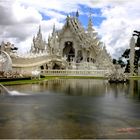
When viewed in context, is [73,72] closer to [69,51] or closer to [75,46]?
[75,46]

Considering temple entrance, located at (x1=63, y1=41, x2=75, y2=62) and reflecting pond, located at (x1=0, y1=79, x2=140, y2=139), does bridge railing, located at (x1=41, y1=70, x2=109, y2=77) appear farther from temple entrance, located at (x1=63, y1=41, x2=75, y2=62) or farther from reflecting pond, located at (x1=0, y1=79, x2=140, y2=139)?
reflecting pond, located at (x1=0, y1=79, x2=140, y2=139)

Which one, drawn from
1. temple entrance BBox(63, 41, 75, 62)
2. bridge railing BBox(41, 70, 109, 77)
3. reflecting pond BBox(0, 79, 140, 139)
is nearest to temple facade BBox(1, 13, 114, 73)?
temple entrance BBox(63, 41, 75, 62)

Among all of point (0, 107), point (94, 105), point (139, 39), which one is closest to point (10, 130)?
point (0, 107)

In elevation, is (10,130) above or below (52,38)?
below

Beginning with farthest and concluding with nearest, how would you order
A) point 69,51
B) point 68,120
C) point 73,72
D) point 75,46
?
point 69,51 → point 75,46 → point 73,72 → point 68,120

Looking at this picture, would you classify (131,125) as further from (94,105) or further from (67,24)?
(67,24)

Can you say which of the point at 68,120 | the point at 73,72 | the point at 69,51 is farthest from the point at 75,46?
the point at 68,120

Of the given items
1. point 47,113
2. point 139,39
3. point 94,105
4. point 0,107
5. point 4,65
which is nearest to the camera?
point 47,113

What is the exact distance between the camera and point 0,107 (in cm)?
1462

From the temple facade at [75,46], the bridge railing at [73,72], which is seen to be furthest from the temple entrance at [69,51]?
the bridge railing at [73,72]

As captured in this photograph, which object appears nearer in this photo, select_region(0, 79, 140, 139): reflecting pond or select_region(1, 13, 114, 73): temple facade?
select_region(0, 79, 140, 139): reflecting pond

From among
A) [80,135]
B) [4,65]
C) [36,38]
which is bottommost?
[80,135]

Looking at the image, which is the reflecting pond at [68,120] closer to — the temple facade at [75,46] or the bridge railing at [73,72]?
the bridge railing at [73,72]

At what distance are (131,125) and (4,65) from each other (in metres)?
30.5
